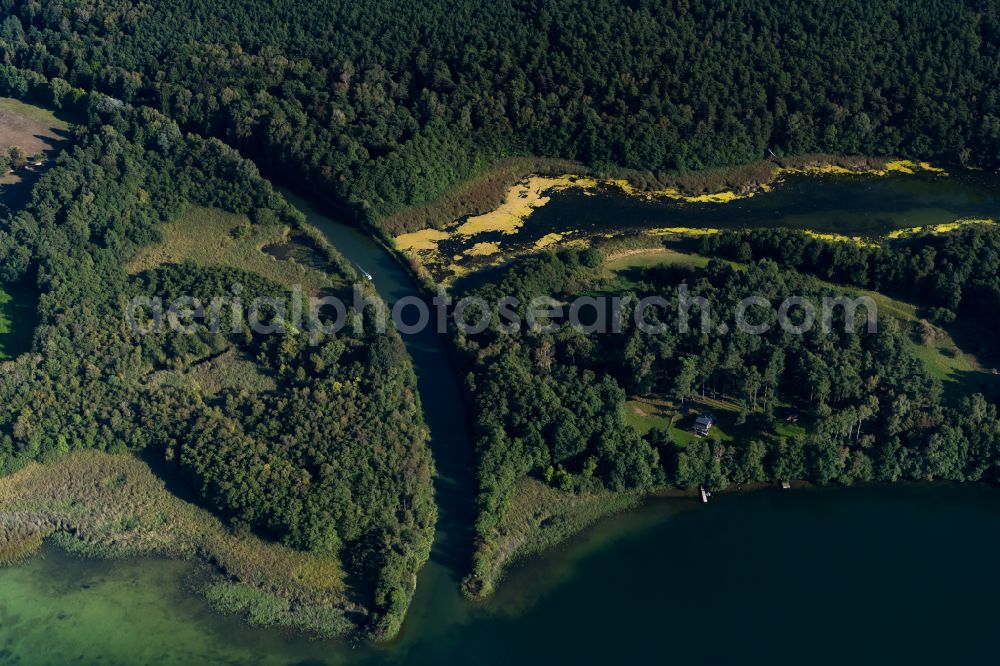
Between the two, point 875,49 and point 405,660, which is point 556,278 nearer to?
point 405,660

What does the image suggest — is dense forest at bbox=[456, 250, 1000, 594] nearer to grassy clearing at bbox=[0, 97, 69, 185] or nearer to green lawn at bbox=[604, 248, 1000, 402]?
green lawn at bbox=[604, 248, 1000, 402]

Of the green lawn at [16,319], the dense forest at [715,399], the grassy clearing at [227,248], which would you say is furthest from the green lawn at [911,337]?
the green lawn at [16,319]

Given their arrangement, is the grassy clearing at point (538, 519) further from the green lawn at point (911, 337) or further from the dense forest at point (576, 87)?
the dense forest at point (576, 87)

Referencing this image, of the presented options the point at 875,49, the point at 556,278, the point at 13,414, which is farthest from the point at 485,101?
the point at 13,414

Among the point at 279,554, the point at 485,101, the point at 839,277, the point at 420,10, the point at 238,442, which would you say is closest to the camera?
the point at 279,554

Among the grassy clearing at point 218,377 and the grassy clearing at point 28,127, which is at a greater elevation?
the grassy clearing at point 28,127
